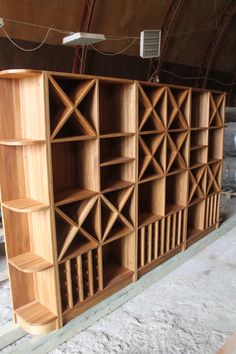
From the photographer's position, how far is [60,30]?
180 inches

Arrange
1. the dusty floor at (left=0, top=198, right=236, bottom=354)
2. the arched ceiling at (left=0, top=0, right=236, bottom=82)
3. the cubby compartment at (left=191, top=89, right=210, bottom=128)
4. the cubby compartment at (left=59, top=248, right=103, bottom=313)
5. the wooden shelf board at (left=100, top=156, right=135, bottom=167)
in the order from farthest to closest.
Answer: the arched ceiling at (left=0, top=0, right=236, bottom=82) < the cubby compartment at (left=191, top=89, right=210, bottom=128) < the wooden shelf board at (left=100, top=156, right=135, bottom=167) < the cubby compartment at (left=59, top=248, right=103, bottom=313) < the dusty floor at (left=0, top=198, right=236, bottom=354)

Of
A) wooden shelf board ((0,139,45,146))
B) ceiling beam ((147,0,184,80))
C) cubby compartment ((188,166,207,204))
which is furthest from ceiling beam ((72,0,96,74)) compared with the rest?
wooden shelf board ((0,139,45,146))

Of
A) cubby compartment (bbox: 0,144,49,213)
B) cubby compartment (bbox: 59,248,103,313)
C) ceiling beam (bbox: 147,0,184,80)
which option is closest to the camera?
→ cubby compartment (bbox: 0,144,49,213)

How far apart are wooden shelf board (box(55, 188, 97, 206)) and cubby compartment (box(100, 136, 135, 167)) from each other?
272mm

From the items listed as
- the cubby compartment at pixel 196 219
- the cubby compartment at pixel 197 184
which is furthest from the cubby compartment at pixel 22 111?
the cubby compartment at pixel 196 219

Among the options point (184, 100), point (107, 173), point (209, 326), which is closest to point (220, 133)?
point (184, 100)

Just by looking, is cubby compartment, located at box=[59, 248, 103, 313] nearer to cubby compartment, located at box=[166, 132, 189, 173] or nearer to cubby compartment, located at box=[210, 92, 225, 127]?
cubby compartment, located at box=[166, 132, 189, 173]

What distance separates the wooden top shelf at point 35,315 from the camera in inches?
81.2

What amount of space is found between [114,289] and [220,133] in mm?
2257

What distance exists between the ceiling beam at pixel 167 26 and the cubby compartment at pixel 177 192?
3.71 metres

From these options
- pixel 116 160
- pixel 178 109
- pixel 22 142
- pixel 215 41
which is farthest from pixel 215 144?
pixel 215 41

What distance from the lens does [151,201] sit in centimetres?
299

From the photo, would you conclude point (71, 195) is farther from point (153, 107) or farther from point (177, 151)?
point (177, 151)

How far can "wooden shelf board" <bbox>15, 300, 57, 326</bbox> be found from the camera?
2064mm
